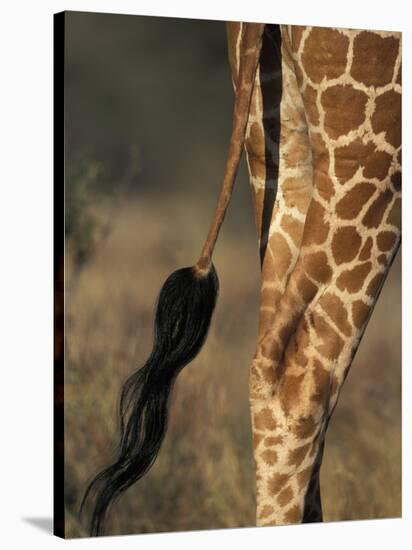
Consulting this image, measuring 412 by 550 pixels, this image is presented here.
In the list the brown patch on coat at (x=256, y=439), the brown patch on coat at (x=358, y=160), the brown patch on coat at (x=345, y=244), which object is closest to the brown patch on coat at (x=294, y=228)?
the brown patch on coat at (x=345, y=244)

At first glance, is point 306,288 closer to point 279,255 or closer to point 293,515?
point 279,255

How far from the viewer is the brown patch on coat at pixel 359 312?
663cm

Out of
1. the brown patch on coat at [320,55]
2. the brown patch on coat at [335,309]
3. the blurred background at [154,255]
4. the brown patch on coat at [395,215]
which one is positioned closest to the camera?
the blurred background at [154,255]

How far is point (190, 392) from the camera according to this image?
6.34 meters

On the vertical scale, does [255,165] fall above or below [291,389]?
above

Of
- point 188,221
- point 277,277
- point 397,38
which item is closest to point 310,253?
point 277,277

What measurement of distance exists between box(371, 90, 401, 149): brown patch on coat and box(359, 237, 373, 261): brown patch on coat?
439 mm

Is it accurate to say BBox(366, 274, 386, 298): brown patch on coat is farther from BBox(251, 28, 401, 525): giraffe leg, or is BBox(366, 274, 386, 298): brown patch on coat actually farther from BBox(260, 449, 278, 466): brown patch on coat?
BBox(260, 449, 278, 466): brown patch on coat

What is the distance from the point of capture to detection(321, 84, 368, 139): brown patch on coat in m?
6.49

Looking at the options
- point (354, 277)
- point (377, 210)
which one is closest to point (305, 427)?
point (354, 277)

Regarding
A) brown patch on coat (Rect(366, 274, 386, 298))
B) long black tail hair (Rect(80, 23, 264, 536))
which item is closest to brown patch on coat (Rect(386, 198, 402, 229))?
brown patch on coat (Rect(366, 274, 386, 298))

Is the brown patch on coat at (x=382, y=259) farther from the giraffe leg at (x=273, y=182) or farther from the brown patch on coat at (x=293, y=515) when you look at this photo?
the brown patch on coat at (x=293, y=515)

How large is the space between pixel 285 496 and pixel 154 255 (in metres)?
1.20

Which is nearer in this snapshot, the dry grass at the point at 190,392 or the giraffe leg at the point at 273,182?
the dry grass at the point at 190,392
